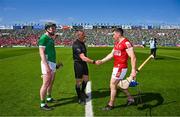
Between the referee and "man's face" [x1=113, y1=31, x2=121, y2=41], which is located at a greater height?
"man's face" [x1=113, y1=31, x2=121, y2=41]

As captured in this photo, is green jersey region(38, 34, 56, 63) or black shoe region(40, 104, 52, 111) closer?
green jersey region(38, 34, 56, 63)

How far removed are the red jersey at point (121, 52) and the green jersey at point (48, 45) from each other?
183 cm

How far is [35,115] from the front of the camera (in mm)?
8852

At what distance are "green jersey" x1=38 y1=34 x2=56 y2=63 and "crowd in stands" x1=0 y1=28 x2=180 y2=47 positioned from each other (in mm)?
89619

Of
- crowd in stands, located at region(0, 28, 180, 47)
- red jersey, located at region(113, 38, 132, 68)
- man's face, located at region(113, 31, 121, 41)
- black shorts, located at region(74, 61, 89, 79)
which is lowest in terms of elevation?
crowd in stands, located at region(0, 28, 180, 47)

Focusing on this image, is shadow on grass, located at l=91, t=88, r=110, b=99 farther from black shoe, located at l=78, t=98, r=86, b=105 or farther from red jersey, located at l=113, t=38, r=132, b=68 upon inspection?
red jersey, located at l=113, t=38, r=132, b=68

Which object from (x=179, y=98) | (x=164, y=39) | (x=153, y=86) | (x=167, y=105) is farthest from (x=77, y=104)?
(x=164, y=39)

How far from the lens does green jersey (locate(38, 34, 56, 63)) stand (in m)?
9.31

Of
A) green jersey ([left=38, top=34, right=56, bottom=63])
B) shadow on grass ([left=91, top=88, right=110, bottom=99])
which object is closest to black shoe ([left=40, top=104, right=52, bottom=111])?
green jersey ([left=38, top=34, right=56, bottom=63])

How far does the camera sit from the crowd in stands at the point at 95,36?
103 meters

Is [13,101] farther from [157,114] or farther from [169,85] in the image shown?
[169,85]

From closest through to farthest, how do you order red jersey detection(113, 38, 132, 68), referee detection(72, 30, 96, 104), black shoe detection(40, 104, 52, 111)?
red jersey detection(113, 38, 132, 68), black shoe detection(40, 104, 52, 111), referee detection(72, 30, 96, 104)

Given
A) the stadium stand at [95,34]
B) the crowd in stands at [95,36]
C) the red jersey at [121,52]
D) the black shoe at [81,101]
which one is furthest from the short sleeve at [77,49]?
the stadium stand at [95,34]

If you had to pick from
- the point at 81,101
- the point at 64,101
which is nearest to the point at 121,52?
the point at 81,101
